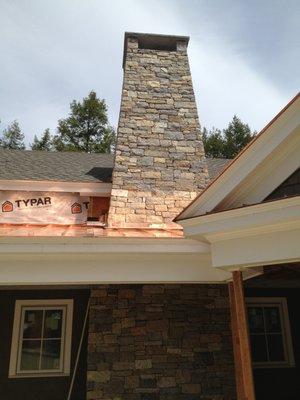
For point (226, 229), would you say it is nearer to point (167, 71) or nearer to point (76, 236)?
point (76, 236)

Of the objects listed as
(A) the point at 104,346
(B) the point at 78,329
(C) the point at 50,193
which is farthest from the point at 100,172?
(A) the point at 104,346

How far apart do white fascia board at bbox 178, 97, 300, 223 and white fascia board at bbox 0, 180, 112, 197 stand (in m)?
3.83

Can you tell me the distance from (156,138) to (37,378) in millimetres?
4916

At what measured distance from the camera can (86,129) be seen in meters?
26.7

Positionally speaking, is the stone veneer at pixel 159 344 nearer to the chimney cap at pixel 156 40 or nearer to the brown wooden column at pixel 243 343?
the brown wooden column at pixel 243 343

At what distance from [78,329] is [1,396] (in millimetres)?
1651

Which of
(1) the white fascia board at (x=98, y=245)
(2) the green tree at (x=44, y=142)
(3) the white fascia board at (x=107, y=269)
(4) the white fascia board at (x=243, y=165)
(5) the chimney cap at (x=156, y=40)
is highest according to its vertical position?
(2) the green tree at (x=44, y=142)

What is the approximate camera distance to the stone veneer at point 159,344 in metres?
5.54

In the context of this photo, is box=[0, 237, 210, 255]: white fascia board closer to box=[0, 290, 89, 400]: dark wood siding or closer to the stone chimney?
the stone chimney

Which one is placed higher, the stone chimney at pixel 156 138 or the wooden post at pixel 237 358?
the stone chimney at pixel 156 138

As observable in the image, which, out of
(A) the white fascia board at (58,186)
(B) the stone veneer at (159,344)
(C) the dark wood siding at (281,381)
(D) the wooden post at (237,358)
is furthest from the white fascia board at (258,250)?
(C) the dark wood siding at (281,381)

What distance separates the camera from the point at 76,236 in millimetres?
4316

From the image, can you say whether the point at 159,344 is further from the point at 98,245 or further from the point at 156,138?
the point at 156,138

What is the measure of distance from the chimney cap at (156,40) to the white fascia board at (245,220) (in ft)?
19.8
